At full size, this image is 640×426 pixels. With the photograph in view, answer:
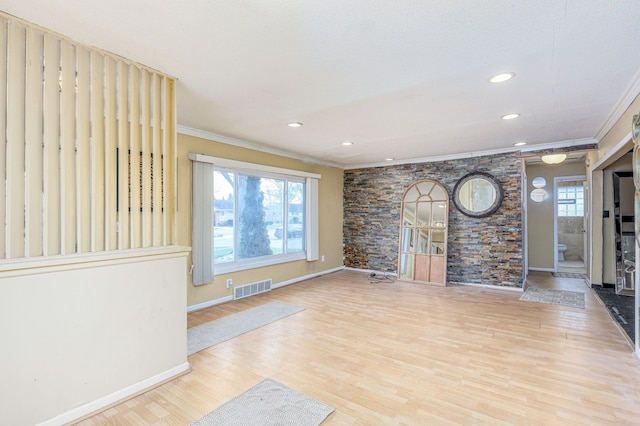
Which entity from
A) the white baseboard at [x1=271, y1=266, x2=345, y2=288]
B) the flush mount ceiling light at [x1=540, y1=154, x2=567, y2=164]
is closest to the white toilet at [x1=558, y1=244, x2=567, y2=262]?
the flush mount ceiling light at [x1=540, y1=154, x2=567, y2=164]

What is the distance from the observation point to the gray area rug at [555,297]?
431 centimetres

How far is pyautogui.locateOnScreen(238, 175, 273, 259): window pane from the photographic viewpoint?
187 inches

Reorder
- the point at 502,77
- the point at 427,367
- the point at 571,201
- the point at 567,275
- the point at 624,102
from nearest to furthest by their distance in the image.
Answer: the point at 502,77 → the point at 427,367 → the point at 624,102 → the point at 567,275 → the point at 571,201

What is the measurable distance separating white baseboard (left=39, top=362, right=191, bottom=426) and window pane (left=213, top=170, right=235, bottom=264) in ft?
6.62

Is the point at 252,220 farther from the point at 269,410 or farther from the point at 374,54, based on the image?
the point at 374,54

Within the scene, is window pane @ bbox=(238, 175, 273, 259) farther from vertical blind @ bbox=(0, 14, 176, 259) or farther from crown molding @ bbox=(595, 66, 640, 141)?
crown molding @ bbox=(595, 66, 640, 141)

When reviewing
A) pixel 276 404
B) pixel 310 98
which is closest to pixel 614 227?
pixel 310 98

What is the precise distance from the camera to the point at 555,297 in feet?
15.2

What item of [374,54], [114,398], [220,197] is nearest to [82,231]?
[114,398]

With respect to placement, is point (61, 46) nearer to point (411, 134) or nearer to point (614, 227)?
point (411, 134)

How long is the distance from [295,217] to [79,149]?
399 centimetres

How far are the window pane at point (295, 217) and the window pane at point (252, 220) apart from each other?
0.57m

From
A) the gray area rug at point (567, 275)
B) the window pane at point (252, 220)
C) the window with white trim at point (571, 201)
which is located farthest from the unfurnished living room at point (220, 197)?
the window with white trim at point (571, 201)

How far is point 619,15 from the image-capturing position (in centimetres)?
165
